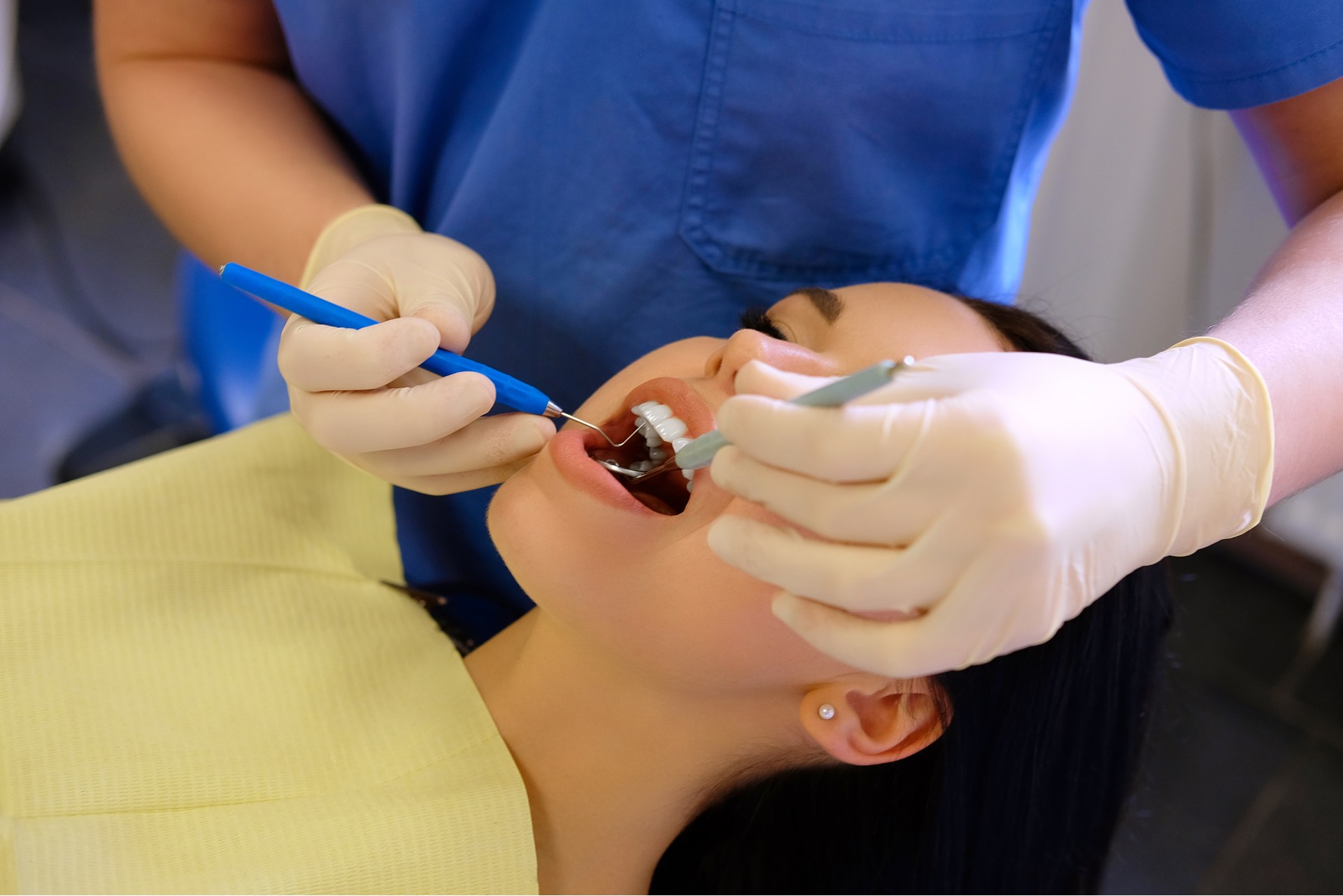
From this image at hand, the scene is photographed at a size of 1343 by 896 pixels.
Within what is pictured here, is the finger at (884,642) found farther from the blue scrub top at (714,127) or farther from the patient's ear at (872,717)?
the blue scrub top at (714,127)

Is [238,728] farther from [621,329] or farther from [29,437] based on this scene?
[29,437]

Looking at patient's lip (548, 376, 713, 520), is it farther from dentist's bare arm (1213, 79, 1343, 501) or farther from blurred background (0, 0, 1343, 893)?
blurred background (0, 0, 1343, 893)

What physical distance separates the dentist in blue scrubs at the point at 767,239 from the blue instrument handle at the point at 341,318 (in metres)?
0.03

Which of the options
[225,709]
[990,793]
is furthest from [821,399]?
[225,709]

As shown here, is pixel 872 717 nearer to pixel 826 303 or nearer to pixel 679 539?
pixel 679 539

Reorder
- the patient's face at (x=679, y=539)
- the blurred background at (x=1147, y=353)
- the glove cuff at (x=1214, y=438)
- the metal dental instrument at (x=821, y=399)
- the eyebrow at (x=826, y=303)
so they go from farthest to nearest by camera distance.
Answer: the blurred background at (x=1147, y=353) < the eyebrow at (x=826, y=303) < the patient's face at (x=679, y=539) < the glove cuff at (x=1214, y=438) < the metal dental instrument at (x=821, y=399)

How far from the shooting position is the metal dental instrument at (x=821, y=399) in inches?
23.4

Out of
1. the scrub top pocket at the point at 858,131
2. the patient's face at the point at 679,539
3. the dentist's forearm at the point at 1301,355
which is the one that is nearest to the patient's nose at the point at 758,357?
the patient's face at the point at 679,539

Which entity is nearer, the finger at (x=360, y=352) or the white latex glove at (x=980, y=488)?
the white latex glove at (x=980, y=488)

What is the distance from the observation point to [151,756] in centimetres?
98

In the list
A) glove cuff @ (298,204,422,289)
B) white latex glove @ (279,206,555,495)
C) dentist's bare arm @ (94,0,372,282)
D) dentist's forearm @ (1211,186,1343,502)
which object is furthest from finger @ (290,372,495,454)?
dentist's forearm @ (1211,186,1343,502)

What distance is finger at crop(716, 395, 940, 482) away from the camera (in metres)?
0.67

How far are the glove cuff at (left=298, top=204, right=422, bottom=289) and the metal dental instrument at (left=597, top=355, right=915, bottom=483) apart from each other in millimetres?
413

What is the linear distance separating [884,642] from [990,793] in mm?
488
